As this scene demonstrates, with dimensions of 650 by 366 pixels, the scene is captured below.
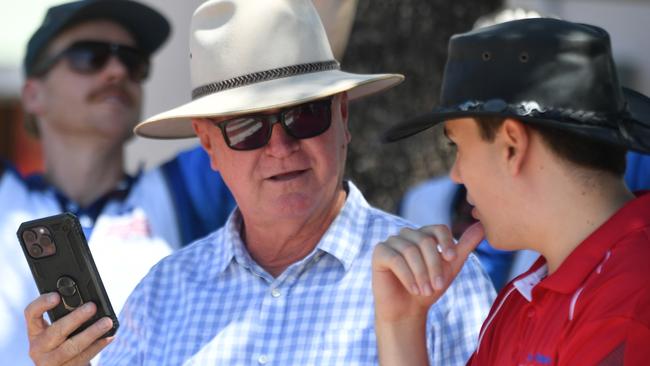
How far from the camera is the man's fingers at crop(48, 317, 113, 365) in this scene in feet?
8.21

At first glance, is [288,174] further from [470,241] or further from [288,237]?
[470,241]

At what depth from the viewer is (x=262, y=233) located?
2807mm

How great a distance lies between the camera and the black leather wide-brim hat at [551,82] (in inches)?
79.4

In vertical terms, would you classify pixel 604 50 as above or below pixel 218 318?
above

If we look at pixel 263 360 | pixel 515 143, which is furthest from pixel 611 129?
pixel 263 360

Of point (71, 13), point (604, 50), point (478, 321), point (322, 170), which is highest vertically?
point (71, 13)

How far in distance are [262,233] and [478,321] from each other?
587mm

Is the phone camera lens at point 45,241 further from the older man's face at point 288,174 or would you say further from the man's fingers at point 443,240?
the man's fingers at point 443,240

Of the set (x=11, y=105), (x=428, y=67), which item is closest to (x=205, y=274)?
(x=428, y=67)

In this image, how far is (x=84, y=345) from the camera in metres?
2.52

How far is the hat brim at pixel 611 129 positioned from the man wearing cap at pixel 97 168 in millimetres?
1620

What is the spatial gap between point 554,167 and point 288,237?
880 mm

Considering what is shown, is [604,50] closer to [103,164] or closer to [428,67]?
[103,164]

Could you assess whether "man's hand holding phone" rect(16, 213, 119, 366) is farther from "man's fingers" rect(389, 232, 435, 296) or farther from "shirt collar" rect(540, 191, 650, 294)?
"shirt collar" rect(540, 191, 650, 294)
